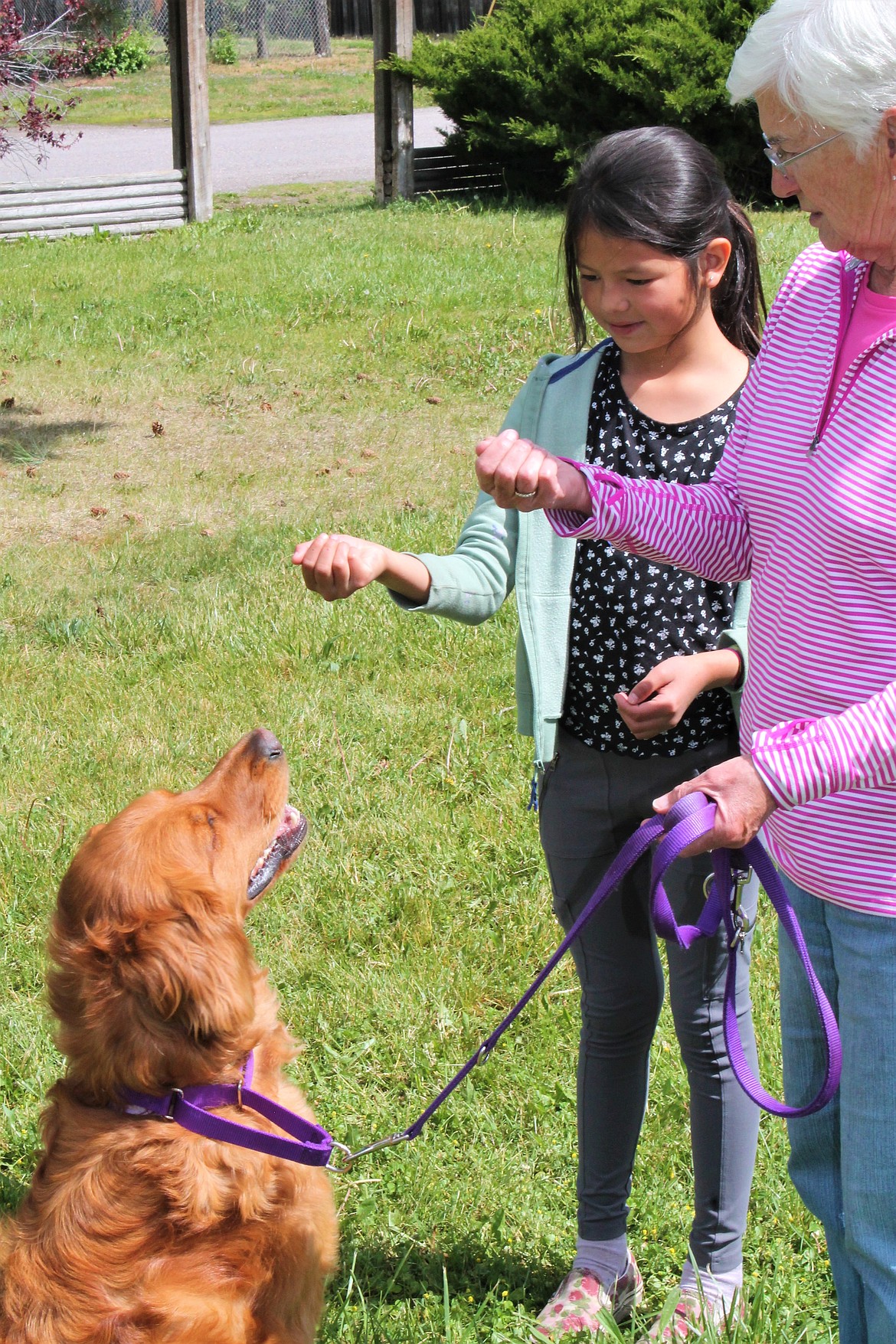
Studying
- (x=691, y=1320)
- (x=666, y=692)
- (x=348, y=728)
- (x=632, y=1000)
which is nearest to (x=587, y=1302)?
(x=691, y=1320)

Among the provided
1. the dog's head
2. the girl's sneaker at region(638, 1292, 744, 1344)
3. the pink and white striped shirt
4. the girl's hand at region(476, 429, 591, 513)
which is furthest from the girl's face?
the girl's sneaker at region(638, 1292, 744, 1344)

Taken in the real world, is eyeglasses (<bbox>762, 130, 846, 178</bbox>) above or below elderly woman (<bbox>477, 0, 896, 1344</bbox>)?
above

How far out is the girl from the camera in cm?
236

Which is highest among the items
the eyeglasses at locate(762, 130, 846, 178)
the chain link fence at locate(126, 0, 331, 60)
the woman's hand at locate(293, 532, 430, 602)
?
the chain link fence at locate(126, 0, 331, 60)

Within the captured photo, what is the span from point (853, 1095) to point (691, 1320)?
916mm

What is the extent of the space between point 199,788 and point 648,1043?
1.15 metres

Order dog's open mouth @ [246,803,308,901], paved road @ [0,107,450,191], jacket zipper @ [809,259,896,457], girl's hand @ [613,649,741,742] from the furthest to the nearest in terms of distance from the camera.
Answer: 1. paved road @ [0,107,450,191]
2. dog's open mouth @ [246,803,308,901]
3. girl's hand @ [613,649,741,742]
4. jacket zipper @ [809,259,896,457]

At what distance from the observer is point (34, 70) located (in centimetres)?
802

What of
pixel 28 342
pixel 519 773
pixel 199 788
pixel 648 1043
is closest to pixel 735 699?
pixel 648 1043

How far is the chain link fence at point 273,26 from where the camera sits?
2938 centimetres

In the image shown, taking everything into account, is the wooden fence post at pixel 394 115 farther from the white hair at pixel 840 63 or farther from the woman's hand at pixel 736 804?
the woman's hand at pixel 736 804

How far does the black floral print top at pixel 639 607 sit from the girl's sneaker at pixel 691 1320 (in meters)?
1.10

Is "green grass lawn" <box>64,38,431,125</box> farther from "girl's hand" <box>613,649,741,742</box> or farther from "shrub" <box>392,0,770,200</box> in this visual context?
"girl's hand" <box>613,649,741,742</box>

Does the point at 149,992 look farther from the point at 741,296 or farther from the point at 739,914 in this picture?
the point at 741,296
